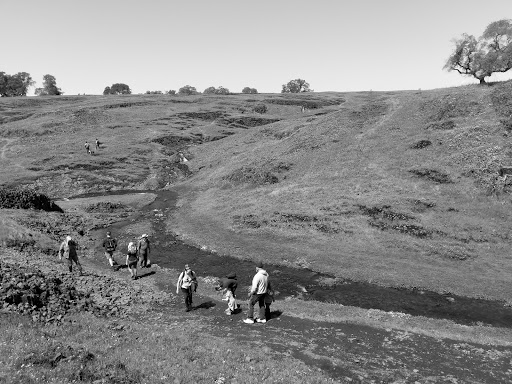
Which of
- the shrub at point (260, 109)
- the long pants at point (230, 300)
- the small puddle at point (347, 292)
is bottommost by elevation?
the small puddle at point (347, 292)

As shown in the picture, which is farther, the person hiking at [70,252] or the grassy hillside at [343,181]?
the grassy hillside at [343,181]

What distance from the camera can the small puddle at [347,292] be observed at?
2614 cm

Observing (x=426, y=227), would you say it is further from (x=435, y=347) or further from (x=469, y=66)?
(x=469, y=66)

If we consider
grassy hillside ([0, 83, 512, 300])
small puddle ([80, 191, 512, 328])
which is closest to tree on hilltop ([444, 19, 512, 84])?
grassy hillside ([0, 83, 512, 300])

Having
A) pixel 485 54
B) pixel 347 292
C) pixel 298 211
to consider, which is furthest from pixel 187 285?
pixel 485 54

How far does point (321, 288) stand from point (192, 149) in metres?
69.0

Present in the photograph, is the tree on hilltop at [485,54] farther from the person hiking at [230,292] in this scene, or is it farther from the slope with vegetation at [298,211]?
the person hiking at [230,292]

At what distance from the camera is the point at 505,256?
3512 cm

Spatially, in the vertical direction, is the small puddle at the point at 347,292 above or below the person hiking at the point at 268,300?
below

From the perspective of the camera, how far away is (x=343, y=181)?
177 feet

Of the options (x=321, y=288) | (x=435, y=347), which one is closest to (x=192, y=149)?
(x=321, y=288)

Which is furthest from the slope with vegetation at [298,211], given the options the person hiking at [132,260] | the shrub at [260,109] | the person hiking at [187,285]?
the shrub at [260,109]

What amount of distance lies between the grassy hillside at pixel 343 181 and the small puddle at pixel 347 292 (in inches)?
61.1

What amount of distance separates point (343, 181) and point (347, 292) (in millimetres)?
26407
